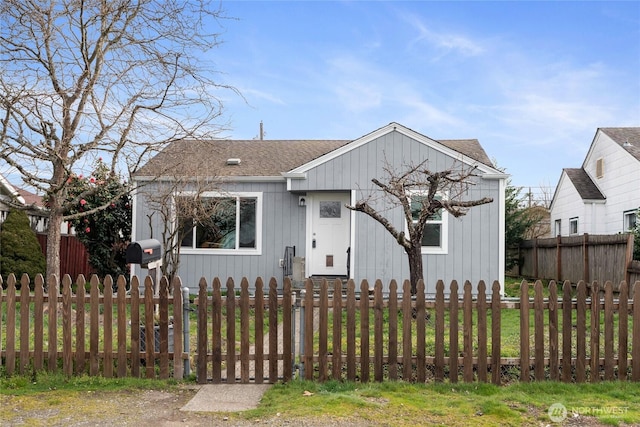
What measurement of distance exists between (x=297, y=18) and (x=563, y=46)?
6978 millimetres

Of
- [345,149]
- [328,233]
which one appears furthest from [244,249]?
[345,149]

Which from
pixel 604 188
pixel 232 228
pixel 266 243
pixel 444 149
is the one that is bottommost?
pixel 266 243

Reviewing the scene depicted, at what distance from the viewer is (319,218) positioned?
1442cm

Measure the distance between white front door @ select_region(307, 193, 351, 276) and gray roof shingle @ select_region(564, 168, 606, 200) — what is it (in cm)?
1011

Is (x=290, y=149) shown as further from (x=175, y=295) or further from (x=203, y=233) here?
(x=175, y=295)

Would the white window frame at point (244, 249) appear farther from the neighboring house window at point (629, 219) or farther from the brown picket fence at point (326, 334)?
the neighboring house window at point (629, 219)

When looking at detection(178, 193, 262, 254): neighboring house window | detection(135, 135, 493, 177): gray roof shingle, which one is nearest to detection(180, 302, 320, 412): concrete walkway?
detection(135, 135, 493, 177): gray roof shingle

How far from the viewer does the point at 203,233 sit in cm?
1442

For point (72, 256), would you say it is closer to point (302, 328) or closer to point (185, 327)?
point (185, 327)

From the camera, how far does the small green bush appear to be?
50.5 feet

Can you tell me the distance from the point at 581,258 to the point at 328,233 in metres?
7.59

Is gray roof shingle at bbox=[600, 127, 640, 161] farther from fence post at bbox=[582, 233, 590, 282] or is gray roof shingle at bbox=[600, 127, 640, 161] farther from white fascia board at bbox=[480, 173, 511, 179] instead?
white fascia board at bbox=[480, 173, 511, 179]

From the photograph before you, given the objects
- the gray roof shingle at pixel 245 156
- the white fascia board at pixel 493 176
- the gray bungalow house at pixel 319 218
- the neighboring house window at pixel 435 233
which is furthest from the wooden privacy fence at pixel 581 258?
the neighboring house window at pixel 435 233

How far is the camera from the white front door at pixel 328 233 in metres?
14.4
